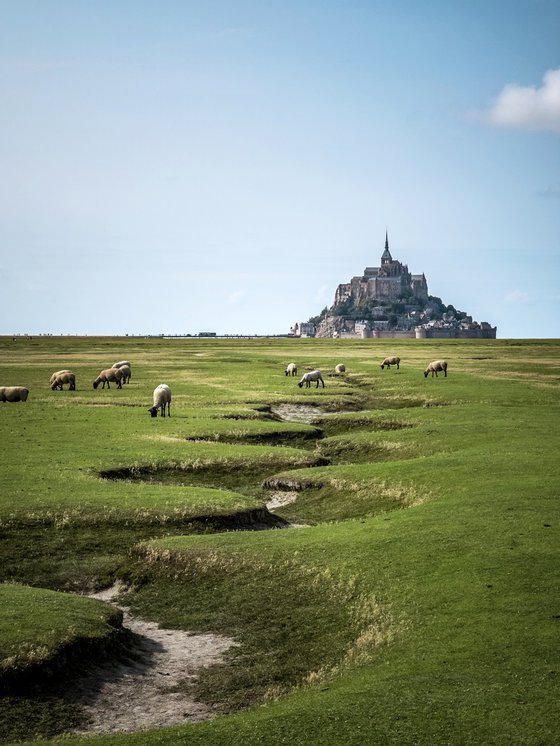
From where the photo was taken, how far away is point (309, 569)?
21203 mm

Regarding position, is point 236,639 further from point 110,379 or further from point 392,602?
point 110,379

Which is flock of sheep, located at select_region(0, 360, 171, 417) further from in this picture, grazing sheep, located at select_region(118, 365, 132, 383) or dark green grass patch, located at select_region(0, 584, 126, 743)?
dark green grass patch, located at select_region(0, 584, 126, 743)

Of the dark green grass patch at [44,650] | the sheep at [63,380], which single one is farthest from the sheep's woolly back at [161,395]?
the dark green grass patch at [44,650]

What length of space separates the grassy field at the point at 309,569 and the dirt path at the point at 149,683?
1.53ft

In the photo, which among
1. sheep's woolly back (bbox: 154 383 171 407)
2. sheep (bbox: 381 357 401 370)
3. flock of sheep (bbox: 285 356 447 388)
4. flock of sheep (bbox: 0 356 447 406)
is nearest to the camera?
sheep's woolly back (bbox: 154 383 171 407)

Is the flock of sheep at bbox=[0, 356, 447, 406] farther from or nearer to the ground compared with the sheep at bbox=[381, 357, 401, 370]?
nearer to the ground

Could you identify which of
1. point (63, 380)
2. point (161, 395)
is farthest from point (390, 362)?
point (161, 395)

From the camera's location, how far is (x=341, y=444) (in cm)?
4291

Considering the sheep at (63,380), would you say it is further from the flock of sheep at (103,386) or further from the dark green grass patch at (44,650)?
the dark green grass patch at (44,650)

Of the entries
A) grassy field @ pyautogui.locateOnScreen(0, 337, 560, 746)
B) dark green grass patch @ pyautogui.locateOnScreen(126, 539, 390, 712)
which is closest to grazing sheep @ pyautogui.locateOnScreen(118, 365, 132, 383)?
grassy field @ pyautogui.locateOnScreen(0, 337, 560, 746)

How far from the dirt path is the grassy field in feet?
1.53

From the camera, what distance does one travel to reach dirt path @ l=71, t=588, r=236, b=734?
1513 centimetres

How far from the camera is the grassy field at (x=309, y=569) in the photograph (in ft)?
43.6

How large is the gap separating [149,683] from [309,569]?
5648 mm
